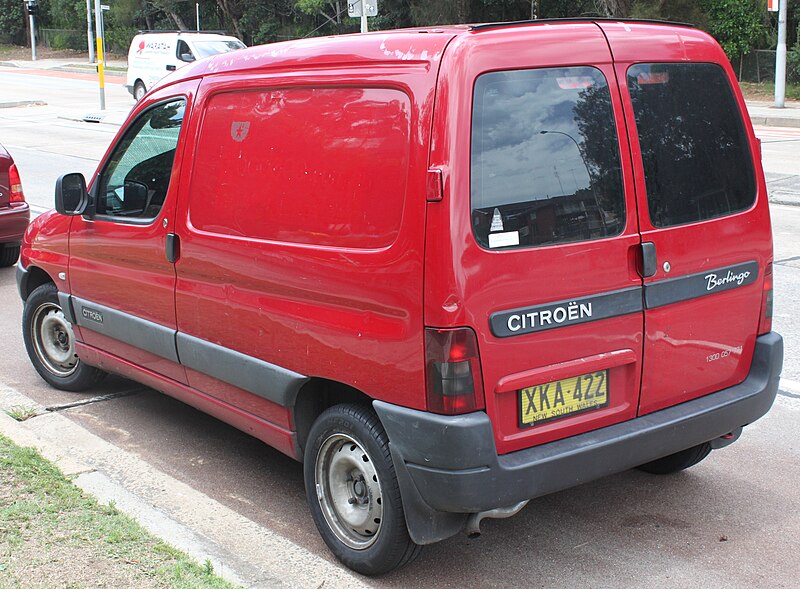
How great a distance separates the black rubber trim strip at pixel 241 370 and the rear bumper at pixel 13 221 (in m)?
5.33

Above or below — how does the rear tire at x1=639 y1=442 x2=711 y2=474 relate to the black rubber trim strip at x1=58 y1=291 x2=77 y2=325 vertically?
below

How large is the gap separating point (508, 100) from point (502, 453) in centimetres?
126

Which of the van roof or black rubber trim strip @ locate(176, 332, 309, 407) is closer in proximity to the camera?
the van roof

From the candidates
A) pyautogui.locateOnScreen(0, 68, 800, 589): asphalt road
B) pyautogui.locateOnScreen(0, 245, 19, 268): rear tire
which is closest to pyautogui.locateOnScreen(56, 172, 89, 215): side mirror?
pyautogui.locateOnScreen(0, 68, 800, 589): asphalt road

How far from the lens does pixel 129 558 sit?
147 inches

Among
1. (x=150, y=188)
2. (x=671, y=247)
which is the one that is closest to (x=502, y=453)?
(x=671, y=247)

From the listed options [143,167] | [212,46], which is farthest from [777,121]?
[143,167]

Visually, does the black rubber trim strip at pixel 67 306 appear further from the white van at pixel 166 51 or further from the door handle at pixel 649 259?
the white van at pixel 166 51

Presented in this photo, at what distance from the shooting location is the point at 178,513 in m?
4.44

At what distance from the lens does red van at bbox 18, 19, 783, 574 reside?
3445mm

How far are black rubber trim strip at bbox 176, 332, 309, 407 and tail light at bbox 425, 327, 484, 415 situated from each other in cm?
78

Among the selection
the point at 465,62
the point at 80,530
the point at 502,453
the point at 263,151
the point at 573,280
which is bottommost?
the point at 80,530

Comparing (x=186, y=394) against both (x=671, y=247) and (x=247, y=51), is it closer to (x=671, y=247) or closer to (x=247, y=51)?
(x=247, y=51)

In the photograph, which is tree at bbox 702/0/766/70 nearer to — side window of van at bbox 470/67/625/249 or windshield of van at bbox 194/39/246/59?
windshield of van at bbox 194/39/246/59
